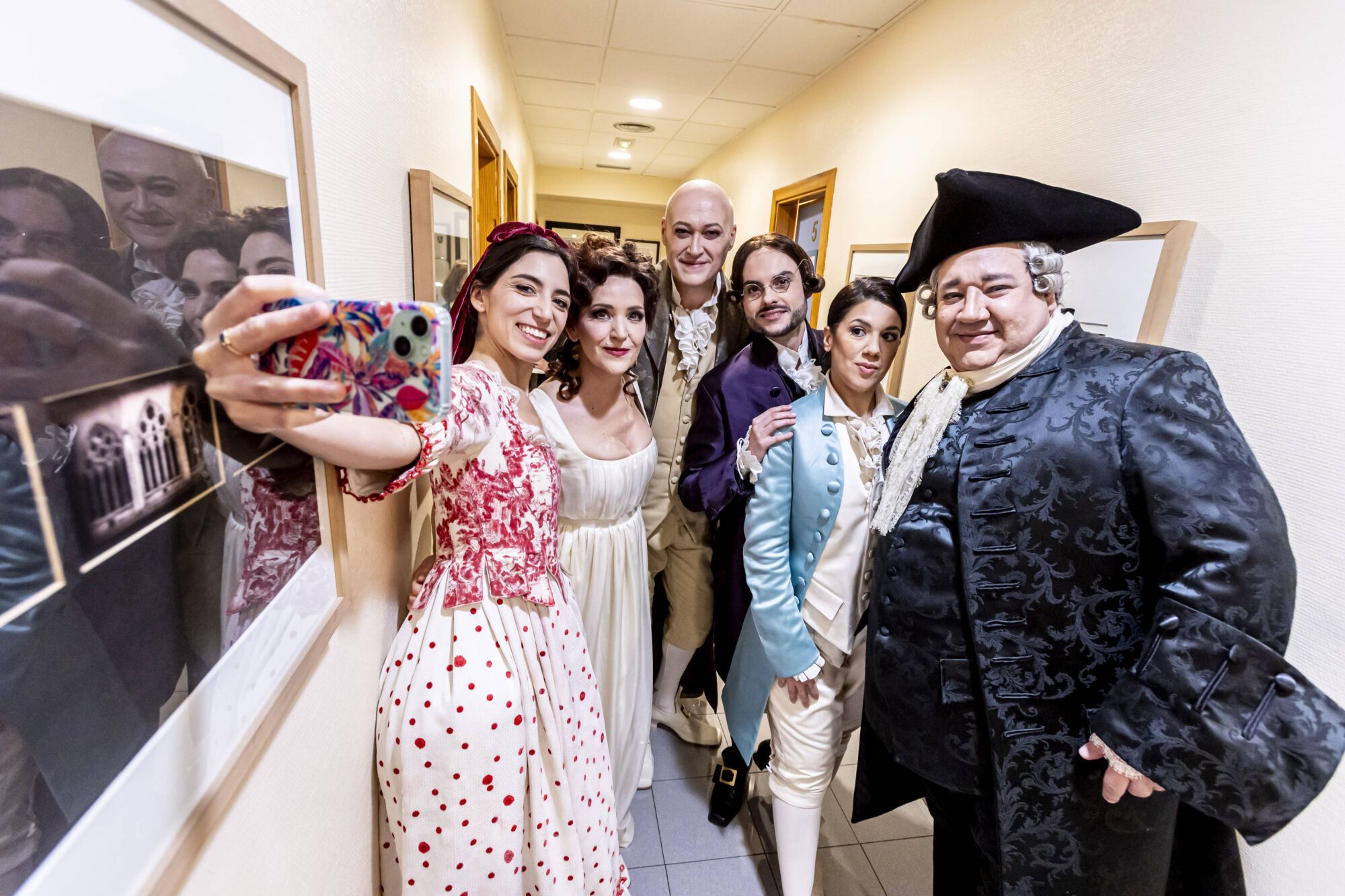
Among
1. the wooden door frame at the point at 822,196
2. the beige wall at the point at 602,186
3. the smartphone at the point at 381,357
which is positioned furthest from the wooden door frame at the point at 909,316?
the beige wall at the point at 602,186

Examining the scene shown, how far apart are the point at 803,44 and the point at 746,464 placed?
8.41 feet

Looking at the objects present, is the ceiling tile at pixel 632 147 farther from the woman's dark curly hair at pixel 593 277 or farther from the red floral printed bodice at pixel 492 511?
the red floral printed bodice at pixel 492 511

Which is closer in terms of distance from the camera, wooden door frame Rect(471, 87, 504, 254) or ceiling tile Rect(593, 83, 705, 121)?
wooden door frame Rect(471, 87, 504, 254)

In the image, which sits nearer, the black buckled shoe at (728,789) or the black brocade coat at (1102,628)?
the black brocade coat at (1102,628)

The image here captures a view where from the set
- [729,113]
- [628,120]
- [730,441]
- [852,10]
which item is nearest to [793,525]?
[730,441]

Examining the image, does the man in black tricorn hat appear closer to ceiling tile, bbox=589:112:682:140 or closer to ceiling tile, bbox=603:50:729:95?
ceiling tile, bbox=603:50:729:95

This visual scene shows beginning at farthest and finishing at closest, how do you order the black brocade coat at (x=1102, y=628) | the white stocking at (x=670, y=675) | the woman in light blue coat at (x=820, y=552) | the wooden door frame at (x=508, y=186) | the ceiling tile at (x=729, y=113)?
the ceiling tile at (x=729, y=113), the wooden door frame at (x=508, y=186), the white stocking at (x=670, y=675), the woman in light blue coat at (x=820, y=552), the black brocade coat at (x=1102, y=628)

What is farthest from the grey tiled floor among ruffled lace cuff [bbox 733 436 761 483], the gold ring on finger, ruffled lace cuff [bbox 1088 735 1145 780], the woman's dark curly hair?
the gold ring on finger

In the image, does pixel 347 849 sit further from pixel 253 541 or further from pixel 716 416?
pixel 716 416

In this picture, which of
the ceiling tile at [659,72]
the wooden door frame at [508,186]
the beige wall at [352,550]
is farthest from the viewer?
the ceiling tile at [659,72]

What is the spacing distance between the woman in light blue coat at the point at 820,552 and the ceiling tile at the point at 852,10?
182 cm

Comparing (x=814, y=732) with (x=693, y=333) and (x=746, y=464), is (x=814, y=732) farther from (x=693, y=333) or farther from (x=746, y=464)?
(x=693, y=333)

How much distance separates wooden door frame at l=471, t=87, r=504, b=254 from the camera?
6.93ft

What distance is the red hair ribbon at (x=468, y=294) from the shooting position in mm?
1133
